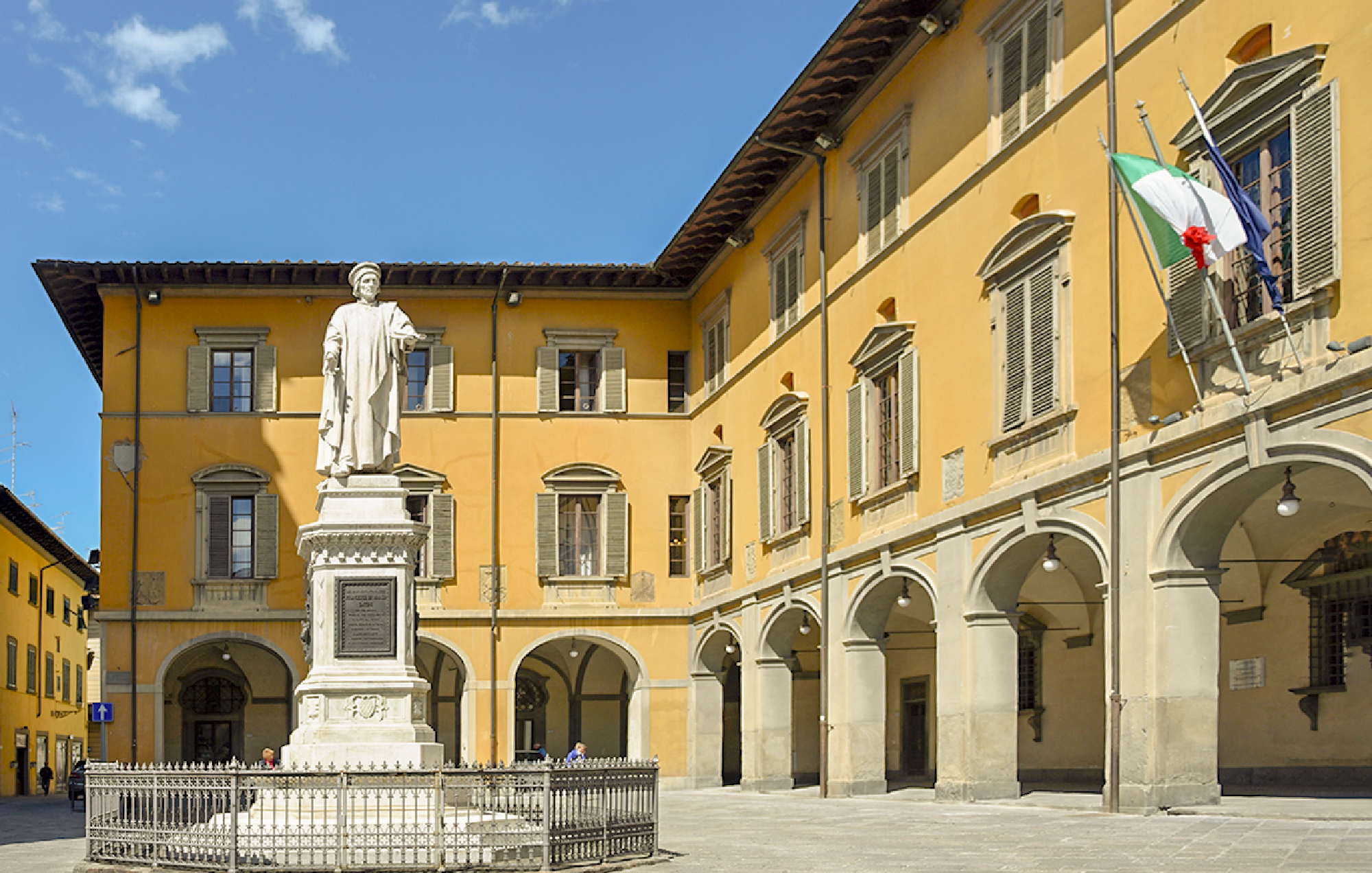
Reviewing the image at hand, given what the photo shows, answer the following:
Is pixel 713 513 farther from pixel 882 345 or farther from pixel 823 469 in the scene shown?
pixel 882 345

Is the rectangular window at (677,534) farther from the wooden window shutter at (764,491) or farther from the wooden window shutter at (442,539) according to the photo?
the wooden window shutter at (764,491)

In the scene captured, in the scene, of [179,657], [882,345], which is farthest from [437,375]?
[882,345]

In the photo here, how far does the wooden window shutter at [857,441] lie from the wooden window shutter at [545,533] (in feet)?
33.3

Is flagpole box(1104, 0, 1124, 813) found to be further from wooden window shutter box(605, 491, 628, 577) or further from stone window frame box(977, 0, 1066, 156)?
wooden window shutter box(605, 491, 628, 577)

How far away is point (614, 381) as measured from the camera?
35.0 m

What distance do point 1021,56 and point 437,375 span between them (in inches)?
669

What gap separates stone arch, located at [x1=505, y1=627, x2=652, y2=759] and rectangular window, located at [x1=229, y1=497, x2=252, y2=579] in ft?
18.6

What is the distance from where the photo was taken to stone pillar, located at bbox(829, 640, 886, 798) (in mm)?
24953

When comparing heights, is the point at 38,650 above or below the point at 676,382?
below

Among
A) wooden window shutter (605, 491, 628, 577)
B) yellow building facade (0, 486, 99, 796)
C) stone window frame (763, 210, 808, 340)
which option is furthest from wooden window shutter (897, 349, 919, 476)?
yellow building facade (0, 486, 99, 796)

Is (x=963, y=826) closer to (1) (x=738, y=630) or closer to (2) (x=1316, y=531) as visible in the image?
(2) (x=1316, y=531)

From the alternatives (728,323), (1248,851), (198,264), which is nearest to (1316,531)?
(1248,851)

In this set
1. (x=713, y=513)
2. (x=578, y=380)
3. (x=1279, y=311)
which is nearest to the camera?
(x=1279, y=311)

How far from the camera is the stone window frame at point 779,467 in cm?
2747
